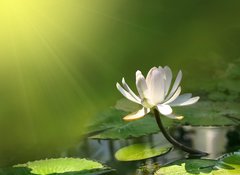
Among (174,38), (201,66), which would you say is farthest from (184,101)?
(174,38)

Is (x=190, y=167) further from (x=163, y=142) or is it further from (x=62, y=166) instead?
(x=62, y=166)

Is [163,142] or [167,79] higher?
[167,79]

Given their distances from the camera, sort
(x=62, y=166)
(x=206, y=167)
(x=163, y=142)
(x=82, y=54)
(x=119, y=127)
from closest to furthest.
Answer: (x=206, y=167) → (x=62, y=166) → (x=163, y=142) → (x=119, y=127) → (x=82, y=54)

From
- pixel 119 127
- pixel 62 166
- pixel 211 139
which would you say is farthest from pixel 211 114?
pixel 62 166

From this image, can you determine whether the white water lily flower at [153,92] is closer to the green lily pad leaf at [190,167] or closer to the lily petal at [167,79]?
the lily petal at [167,79]

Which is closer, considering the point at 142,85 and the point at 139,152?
the point at 142,85

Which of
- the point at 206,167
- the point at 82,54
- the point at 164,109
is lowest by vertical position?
the point at 206,167

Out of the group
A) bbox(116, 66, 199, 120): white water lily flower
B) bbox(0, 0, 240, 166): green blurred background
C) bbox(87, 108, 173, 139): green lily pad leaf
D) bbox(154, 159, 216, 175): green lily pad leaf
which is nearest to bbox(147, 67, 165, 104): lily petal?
bbox(116, 66, 199, 120): white water lily flower
